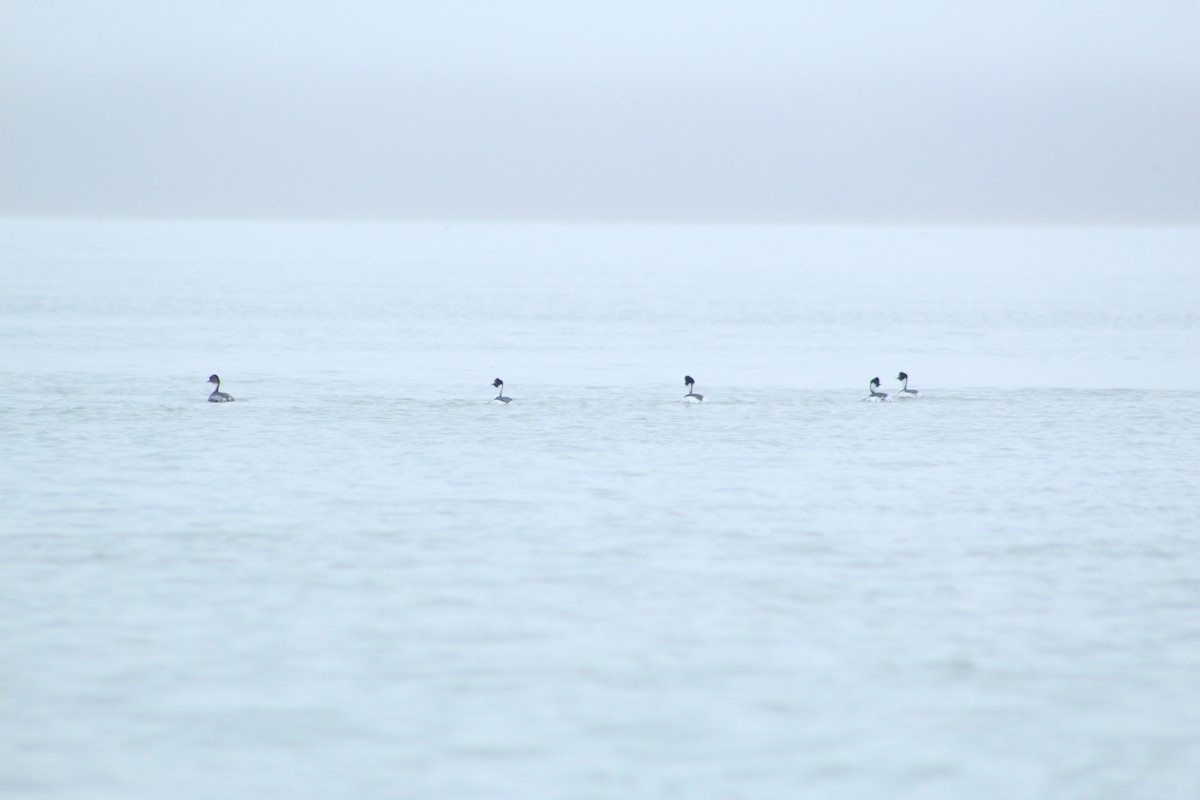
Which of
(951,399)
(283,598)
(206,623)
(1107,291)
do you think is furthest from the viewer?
(1107,291)

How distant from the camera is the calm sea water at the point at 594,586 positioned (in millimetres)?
10242

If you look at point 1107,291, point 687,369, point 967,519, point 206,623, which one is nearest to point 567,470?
point 967,519

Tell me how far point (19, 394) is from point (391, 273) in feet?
253

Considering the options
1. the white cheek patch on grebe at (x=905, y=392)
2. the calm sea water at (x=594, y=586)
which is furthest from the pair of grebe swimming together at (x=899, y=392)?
the calm sea water at (x=594, y=586)

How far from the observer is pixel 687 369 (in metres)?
38.0

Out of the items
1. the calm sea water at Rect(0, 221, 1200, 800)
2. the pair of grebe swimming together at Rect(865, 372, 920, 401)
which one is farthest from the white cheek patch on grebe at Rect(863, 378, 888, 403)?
the calm sea water at Rect(0, 221, 1200, 800)

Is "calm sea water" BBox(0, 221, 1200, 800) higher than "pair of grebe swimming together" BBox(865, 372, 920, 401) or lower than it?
lower

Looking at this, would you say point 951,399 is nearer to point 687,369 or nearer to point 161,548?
point 687,369

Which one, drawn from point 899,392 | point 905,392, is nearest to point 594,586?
point 905,392

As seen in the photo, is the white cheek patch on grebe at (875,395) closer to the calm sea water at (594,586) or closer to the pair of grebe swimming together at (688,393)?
the pair of grebe swimming together at (688,393)

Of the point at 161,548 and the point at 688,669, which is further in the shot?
the point at 161,548

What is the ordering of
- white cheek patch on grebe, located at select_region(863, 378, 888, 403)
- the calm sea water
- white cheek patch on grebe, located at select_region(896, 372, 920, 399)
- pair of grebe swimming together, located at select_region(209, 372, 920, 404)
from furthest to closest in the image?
1. white cheek patch on grebe, located at select_region(896, 372, 920, 399)
2. white cheek patch on grebe, located at select_region(863, 378, 888, 403)
3. pair of grebe swimming together, located at select_region(209, 372, 920, 404)
4. the calm sea water

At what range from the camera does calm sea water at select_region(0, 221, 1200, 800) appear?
10.2 metres

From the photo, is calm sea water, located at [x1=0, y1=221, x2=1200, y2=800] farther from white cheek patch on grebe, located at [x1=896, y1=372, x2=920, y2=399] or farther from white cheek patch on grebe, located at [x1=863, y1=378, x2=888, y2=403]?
white cheek patch on grebe, located at [x1=896, y1=372, x2=920, y2=399]
